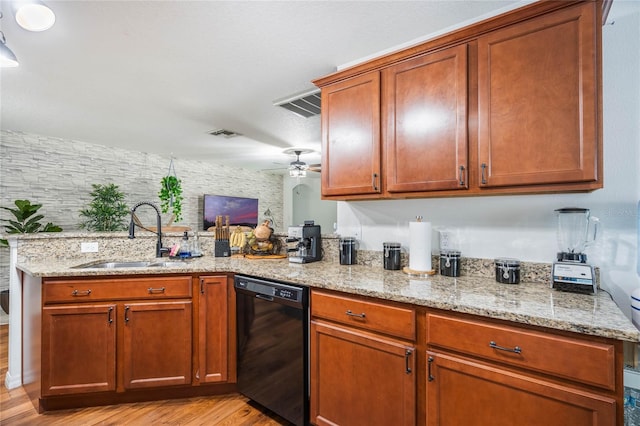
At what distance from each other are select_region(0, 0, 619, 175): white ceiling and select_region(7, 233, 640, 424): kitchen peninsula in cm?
147

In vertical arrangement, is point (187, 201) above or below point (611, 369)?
above

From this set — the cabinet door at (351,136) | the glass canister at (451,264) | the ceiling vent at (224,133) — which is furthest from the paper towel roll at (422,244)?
the ceiling vent at (224,133)

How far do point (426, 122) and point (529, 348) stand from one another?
1151 millimetres

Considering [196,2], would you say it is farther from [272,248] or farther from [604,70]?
[604,70]

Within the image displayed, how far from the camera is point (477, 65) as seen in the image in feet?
4.92

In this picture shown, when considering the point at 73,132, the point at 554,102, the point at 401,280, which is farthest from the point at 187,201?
the point at 554,102

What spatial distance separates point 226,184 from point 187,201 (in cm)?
96

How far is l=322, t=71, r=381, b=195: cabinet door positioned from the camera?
1.83 metres

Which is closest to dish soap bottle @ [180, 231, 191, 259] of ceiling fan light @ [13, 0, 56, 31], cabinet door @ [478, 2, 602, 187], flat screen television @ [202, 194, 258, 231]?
ceiling fan light @ [13, 0, 56, 31]

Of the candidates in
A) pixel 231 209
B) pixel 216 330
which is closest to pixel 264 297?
pixel 216 330

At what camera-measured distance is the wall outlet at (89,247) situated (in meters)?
2.39

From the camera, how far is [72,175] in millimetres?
4238

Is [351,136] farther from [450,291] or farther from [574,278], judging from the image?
[574,278]

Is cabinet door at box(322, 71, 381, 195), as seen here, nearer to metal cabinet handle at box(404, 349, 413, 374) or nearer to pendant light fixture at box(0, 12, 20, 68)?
metal cabinet handle at box(404, 349, 413, 374)
